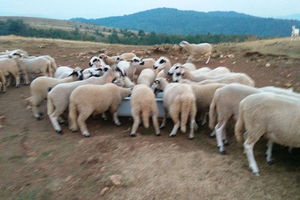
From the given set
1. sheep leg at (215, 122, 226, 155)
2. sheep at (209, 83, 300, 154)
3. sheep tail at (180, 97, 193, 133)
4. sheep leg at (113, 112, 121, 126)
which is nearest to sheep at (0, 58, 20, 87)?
sheep leg at (113, 112, 121, 126)

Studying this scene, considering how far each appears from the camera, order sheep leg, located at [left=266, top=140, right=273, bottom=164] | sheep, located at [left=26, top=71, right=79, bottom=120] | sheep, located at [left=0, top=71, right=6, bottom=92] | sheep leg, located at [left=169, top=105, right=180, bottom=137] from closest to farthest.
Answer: sheep leg, located at [left=266, top=140, right=273, bottom=164] → sheep leg, located at [left=169, top=105, right=180, bottom=137] → sheep, located at [left=26, top=71, right=79, bottom=120] → sheep, located at [left=0, top=71, right=6, bottom=92]

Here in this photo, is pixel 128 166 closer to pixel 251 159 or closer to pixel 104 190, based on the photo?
pixel 104 190

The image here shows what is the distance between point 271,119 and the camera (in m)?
4.88

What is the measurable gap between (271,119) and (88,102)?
153 inches

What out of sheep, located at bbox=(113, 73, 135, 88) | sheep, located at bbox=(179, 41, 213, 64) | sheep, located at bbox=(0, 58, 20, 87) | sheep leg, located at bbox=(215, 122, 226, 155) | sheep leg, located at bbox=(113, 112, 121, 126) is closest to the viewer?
sheep leg, located at bbox=(215, 122, 226, 155)

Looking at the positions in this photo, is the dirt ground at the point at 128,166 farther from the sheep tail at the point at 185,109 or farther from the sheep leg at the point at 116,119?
the sheep tail at the point at 185,109

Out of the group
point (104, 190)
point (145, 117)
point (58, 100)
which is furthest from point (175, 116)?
point (58, 100)

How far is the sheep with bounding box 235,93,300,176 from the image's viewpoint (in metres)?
4.76

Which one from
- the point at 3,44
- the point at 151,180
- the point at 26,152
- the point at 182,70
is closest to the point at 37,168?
the point at 26,152

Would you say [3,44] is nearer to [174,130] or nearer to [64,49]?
[64,49]

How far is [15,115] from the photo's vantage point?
8359 millimetres

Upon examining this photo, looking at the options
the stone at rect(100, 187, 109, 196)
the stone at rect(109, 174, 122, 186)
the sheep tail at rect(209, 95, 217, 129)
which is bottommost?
the stone at rect(100, 187, 109, 196)

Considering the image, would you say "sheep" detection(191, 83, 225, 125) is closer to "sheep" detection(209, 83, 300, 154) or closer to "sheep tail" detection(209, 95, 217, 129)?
"sheep tail" detection(209, 95, 217, 129)

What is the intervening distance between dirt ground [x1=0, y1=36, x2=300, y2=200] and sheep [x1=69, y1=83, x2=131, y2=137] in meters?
0.29
